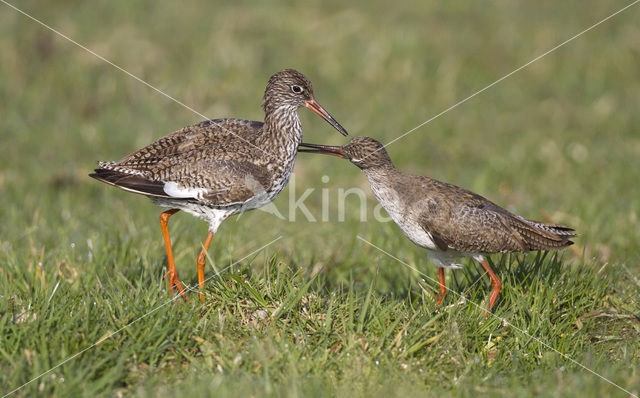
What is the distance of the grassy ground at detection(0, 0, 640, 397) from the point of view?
468 cm

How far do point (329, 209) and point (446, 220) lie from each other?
3930 millimetres

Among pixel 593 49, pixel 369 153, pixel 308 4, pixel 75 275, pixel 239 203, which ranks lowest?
pixel 75 275

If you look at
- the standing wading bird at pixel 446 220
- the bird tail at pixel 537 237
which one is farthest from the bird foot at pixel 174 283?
the bird tail at pixel 537 237

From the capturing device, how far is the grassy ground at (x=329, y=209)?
4680mm

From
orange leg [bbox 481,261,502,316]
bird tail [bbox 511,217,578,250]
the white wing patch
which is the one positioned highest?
the white wing patch

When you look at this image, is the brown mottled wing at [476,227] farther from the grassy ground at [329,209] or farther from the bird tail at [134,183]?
the bird tail at [134,183]

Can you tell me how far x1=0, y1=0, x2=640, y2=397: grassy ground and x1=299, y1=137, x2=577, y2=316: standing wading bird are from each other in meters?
0.30

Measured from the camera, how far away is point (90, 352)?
15.1 ft

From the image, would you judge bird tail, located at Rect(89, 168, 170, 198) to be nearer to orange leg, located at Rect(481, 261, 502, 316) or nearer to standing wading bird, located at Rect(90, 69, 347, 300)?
standing wading bird, located at Rect(90, 69, 347, 300)

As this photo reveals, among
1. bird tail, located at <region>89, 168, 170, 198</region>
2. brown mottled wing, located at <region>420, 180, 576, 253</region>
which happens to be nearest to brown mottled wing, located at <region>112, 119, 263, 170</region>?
bird tail, located at <region>89, 168, 170, 198</region>

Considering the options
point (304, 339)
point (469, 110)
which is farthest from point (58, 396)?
point (469, 110)

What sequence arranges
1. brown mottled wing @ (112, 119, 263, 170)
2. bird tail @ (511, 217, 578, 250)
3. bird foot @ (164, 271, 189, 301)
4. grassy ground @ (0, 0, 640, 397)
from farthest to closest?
brown mottled wing @ (112, 119, 263, 170) → bird tail @ (511, 217, 578, 250) → bird foot @ (164, 271, 189, 301) → grassy ground @ (0, 0, 640, 397)

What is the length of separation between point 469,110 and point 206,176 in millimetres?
7559

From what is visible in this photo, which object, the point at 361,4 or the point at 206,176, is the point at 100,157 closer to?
the point at 206,176
